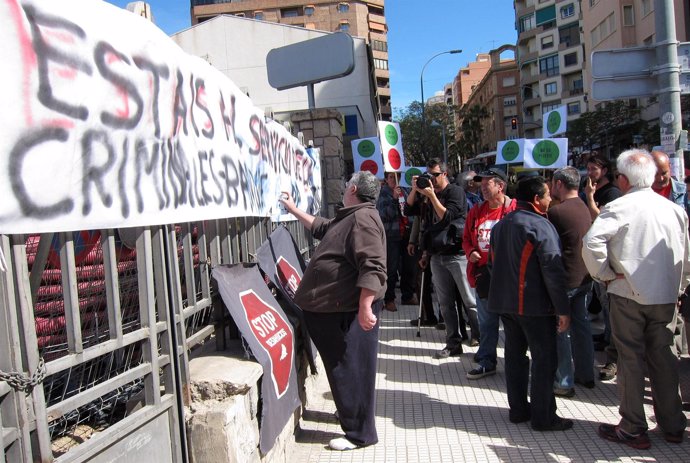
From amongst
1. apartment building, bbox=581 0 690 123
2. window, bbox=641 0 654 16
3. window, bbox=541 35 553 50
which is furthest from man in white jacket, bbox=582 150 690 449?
window, bbox=541 35 553 50

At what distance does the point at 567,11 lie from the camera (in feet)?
227

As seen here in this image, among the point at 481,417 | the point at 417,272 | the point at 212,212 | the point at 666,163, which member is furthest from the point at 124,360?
the point at 417,272

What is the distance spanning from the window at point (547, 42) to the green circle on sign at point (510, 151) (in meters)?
65.8

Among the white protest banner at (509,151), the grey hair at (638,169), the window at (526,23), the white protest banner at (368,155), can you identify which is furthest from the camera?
the window at (526,23)

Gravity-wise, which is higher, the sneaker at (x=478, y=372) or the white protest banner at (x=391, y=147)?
the white protest banner at (x=391, y=147)

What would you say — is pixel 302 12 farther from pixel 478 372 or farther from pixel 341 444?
pixel 341 444

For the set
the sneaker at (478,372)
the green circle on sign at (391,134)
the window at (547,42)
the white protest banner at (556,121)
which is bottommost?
the sneaker at (478,372)

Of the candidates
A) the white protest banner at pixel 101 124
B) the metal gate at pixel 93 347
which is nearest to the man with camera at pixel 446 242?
the white protest banner at pixel 101 124

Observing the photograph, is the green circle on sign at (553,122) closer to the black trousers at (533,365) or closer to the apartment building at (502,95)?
the black trousers at (533,365)

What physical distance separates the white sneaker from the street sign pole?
466 cm

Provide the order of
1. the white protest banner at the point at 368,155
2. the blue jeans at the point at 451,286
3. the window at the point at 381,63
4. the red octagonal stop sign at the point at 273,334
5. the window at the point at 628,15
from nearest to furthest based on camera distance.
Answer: the red octagonal stop sign at the point at 273,334 < the blue jeans at the point at 451,286 < the white protest banner at the point at 368,155 < the window at the point at 628,15 < the window at the point at 381,63

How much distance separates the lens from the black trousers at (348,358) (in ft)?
12.4

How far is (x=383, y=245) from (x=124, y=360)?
5.33 feet

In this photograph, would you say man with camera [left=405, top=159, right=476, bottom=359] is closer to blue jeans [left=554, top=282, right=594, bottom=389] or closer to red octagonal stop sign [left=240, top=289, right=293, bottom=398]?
blue jeans [left=554, top=282, right=594, bottom=389]
